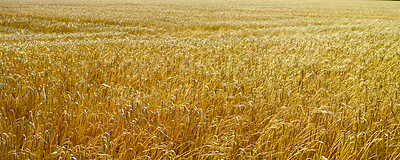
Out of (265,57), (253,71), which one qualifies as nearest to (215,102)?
(253,71)

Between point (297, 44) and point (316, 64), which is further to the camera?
point (297, 44)

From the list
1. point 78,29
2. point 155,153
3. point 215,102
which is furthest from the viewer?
point 78,29

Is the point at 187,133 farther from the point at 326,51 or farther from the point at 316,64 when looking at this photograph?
the point at 326,51

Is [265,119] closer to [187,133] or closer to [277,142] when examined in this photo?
[277,142]

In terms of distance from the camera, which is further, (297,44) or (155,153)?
(297,44)

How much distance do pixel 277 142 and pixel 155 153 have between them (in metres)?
0.95

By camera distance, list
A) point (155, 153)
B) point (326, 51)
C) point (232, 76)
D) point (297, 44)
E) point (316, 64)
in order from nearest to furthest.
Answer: point (155, 153) → point (232, 76) → point (316, 64) → point (326, 51) → point (297, 44)

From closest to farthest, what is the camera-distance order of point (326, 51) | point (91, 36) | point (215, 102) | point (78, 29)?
point (215, 102) < point (326, 51) < point (91, 36) < point (78, 29)

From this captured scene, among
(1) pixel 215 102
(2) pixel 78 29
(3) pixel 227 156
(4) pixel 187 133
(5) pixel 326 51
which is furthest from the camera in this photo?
(2) pixel 78 29

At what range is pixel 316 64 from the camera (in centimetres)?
513

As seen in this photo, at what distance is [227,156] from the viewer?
2.07m

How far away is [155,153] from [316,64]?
12.6ft

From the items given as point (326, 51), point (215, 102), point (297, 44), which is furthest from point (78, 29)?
point (215, 102)

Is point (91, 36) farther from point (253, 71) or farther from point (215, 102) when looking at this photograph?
point (215, 102)
